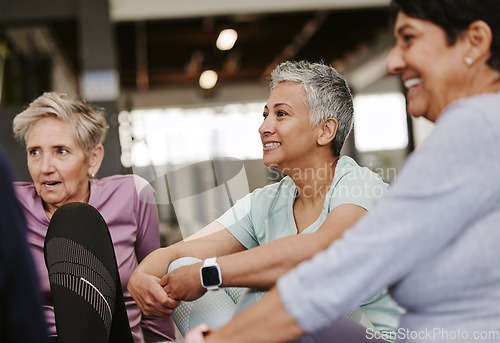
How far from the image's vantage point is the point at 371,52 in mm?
9148

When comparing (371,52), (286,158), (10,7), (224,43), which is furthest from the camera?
(371,52)

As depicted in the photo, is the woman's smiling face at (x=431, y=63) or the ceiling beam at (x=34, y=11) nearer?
the woman's smiling face at (x=431, y=63)

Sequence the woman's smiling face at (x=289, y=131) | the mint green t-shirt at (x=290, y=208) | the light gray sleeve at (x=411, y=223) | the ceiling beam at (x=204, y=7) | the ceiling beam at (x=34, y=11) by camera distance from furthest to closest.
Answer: the ceiling beam at (x=204, y=7), the ceiling beam at (x=34, y=11), the woman's smiling face at (x=289, y=131), the mint green t-shirt at (x=290, y=208), the light gray sleeve at (x=411, y=223)

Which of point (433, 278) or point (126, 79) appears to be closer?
point (433, 278)

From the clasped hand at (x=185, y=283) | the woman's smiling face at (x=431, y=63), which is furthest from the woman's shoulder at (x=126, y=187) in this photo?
the woman's smiling face at (x=431, y=63)

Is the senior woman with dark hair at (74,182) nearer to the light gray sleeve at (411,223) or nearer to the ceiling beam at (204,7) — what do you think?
the light gray sleeve at (411,223)

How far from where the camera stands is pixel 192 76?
11211 mm

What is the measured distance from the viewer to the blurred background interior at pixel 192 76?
73.1 inches

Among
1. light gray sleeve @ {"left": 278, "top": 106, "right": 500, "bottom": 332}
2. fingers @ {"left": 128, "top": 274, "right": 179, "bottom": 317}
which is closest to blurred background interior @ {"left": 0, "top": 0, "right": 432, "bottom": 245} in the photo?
fingers @ {"left": 128, "top": 274, "right": 179, "bottom": 317}

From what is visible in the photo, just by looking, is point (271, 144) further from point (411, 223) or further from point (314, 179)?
point (411, 223)

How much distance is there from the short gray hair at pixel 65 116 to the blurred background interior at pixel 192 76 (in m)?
0.15

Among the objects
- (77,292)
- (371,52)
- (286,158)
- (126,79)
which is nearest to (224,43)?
(371,52)

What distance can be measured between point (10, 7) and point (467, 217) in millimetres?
4628

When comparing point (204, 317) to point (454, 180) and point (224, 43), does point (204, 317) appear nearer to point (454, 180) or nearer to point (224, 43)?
point (454, 180)
